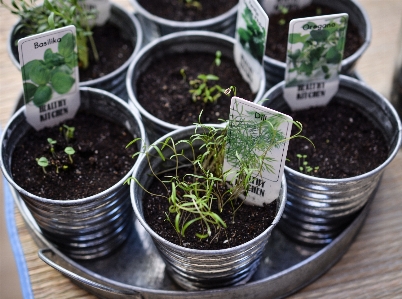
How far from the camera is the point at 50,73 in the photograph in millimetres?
1176

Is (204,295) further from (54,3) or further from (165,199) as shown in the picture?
(54,3)

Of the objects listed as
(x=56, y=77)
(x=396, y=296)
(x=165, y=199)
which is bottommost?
(x=396, y=296)

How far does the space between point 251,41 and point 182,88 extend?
240 mm

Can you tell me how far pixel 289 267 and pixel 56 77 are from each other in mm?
649

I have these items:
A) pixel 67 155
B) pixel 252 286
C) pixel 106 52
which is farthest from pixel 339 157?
pixel 106 52

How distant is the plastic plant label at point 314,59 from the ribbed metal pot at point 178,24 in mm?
353

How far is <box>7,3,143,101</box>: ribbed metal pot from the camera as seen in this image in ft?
4.38

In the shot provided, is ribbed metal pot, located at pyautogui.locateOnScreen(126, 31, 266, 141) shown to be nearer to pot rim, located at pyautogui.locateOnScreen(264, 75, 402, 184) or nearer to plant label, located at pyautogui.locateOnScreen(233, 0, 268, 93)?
plant label, located at pyautogui.locateOnScreen(233, 0, 268, 93)

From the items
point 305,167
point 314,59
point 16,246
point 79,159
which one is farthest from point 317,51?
point 16,246

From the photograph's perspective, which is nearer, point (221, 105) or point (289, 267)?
point (289, 267)

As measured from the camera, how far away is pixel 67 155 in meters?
1.22

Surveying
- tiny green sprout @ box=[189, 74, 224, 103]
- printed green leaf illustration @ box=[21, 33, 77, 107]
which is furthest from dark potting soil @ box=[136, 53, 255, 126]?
printed green leaf illustration @ box=[21, 33, 77, 107]

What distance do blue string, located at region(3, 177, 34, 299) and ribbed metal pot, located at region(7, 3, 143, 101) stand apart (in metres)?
0.33

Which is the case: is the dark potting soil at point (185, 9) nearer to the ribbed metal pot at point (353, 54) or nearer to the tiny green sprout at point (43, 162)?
the ribbed metal pot at point (353, 54)
